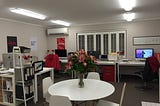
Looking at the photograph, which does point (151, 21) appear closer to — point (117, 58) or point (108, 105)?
point (117, 58)

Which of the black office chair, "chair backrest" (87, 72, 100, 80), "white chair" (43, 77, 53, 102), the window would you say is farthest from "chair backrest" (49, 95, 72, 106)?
the window

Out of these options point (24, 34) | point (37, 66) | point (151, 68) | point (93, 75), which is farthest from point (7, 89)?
point (151, 68)

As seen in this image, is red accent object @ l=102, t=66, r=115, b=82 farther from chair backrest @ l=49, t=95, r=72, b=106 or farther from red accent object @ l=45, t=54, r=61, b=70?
chair backrest @ l=49, t=95, r=72, b=106

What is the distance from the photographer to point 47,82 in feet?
9.63

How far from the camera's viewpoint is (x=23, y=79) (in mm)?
3463

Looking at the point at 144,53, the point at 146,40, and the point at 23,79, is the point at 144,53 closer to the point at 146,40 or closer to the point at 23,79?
the point at 146,40

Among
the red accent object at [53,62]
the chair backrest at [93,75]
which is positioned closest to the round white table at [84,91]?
the chair backrest at [93,75]

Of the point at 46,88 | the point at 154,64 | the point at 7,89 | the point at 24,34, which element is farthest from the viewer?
the point at 24,34

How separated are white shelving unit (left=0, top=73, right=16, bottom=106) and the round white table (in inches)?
62.3

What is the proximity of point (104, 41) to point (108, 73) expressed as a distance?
198 centimetres

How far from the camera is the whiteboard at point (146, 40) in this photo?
241 inches

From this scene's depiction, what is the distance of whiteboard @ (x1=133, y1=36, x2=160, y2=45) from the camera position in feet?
20.1

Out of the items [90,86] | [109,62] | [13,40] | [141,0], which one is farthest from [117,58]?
[13,40]

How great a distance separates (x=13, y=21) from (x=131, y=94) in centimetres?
499
